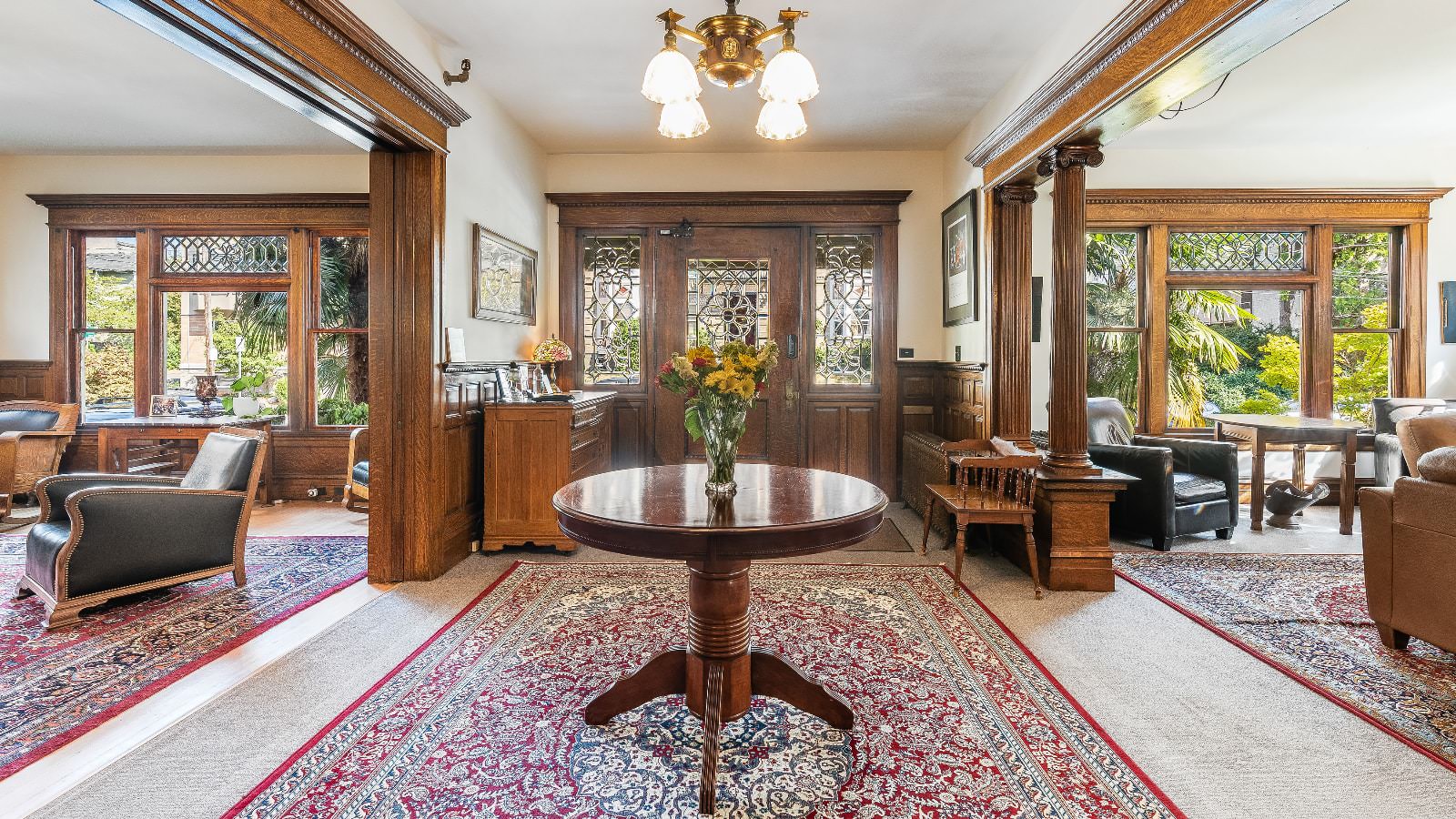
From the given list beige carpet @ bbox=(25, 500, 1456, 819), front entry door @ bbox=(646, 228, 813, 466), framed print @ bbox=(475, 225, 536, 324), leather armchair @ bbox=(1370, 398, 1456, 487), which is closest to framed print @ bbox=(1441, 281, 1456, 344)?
leather armchair @ bbox=(1370, 398, 1456, 487)

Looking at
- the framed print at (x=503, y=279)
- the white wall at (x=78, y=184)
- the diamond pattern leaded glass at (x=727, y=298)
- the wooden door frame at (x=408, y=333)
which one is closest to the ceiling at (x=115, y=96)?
the white wall at (x=78, y=184)

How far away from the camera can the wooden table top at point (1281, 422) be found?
15.3 ft

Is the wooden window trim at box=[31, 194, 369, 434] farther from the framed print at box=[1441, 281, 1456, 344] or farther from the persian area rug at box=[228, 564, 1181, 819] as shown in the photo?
the framed print at box=[1441, 281, 1456, 344]

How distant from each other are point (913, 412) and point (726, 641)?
419 centimetres

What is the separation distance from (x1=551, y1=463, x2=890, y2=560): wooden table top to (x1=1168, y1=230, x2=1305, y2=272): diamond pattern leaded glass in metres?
4.97

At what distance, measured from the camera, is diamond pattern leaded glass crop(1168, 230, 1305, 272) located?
223 inches

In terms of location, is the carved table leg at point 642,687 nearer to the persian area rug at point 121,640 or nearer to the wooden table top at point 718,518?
the wooden table top at point 718,518

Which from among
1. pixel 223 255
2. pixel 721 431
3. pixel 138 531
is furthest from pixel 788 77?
pixel 223 255

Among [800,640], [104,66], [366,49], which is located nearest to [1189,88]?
[800,640]

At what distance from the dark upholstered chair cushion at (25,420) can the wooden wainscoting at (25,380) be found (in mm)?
441

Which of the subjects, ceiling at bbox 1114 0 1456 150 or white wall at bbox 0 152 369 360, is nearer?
ceiling at bbox 1114 0 1456 150

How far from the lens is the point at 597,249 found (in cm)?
590

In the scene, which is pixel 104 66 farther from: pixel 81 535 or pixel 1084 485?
pixel 1084 485

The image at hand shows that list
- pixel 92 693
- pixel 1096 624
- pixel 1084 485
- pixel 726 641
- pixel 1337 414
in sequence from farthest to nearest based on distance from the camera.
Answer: pixel 1337 414 < pixel 1084 485 < pixel 1096 624 < pixel 92 693 < pixel 726 641
